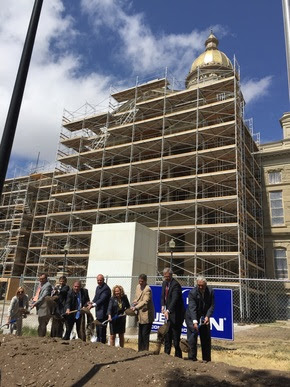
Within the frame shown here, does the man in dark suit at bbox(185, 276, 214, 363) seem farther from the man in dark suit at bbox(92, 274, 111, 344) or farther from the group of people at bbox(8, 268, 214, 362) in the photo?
the man in dark suit at bbox(92, 274, 111, 344)

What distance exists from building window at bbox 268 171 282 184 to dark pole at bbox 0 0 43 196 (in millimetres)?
27694

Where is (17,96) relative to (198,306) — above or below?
above

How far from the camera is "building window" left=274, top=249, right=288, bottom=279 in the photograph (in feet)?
88.2

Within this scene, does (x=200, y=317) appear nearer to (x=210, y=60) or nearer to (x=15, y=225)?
(x=210, y=60)

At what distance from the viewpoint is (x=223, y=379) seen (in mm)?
4344

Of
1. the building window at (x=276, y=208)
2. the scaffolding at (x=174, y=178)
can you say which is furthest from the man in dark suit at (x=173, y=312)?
the building window at (x=276, y=208)

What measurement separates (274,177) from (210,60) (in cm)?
1739

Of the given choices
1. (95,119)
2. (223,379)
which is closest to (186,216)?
(95,119)

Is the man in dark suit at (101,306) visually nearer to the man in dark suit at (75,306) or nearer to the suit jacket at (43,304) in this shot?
the man in dark suit at (75,306)

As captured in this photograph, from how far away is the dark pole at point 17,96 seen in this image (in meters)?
4.10

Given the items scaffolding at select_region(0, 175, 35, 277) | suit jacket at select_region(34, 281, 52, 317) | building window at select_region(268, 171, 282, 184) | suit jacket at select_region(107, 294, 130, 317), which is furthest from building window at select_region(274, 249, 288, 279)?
scaffolding at select_region(0, 175, 35, 277)

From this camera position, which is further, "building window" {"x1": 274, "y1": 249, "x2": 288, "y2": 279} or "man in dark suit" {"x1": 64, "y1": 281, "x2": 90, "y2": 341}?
"building window" {"x1": 274, "y1": 249, "x2": 288, "y2": 279}

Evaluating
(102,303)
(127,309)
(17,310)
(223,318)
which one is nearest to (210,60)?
(223,318)

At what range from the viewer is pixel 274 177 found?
1172 inches
